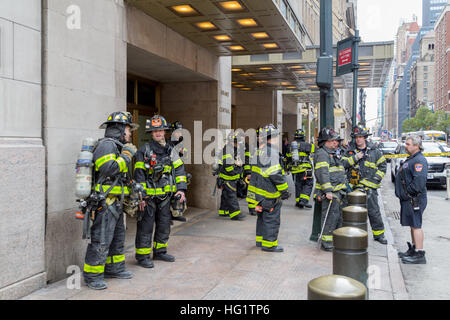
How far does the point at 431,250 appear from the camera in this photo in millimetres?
7102

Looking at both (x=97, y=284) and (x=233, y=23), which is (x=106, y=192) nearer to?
(x=97, y=284)

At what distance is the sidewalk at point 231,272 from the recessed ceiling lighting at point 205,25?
4.08 meters

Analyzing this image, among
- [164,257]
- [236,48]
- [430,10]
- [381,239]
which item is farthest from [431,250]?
[430,10]

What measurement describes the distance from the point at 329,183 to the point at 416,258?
5.68 ft

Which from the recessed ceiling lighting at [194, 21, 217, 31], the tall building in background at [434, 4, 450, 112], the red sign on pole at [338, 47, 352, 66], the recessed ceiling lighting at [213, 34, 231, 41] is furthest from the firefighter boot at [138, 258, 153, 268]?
the tall building in background at [434, 4, 450, 112]

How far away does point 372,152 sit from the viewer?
7449mm

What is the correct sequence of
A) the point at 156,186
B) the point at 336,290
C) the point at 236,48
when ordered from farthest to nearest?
the point at 236,48 < the point at 156,186 < the point at 336,290

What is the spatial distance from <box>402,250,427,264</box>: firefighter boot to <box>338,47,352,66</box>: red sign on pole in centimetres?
425

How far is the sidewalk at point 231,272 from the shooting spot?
180 inches

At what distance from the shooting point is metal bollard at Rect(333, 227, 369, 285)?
358cm

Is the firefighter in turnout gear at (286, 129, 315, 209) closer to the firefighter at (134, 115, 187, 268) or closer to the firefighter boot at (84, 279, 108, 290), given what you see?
the firefighter at (134, 115, 187, 268)

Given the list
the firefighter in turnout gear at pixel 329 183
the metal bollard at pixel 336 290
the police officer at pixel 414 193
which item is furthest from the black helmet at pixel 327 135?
the metal bollard at pixel 336 290

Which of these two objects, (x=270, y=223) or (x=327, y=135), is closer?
(x=270, y=223)
